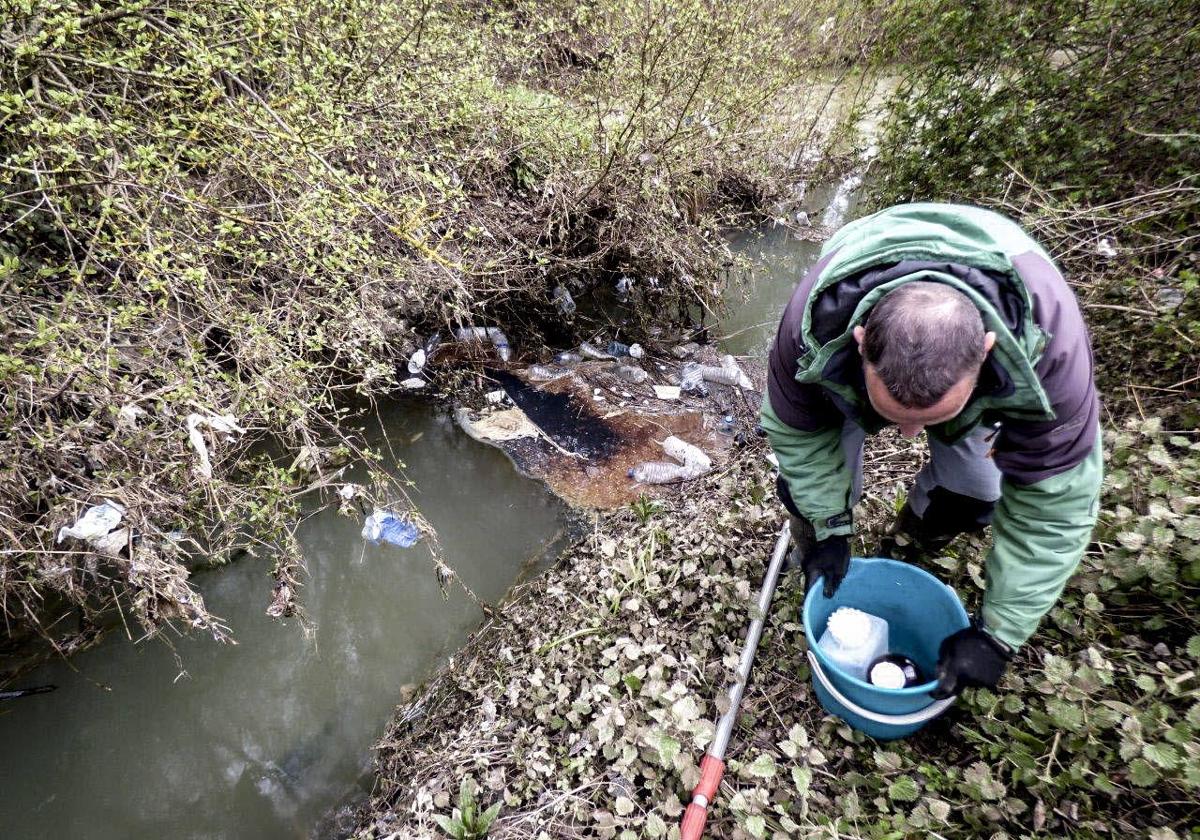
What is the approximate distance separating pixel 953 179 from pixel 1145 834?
157 inches

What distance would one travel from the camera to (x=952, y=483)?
1.98 metres

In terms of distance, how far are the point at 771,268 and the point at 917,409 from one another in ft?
19.3

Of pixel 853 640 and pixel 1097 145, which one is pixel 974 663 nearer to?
pixel 853 640

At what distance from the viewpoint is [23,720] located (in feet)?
9.39

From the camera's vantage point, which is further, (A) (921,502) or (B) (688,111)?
(B) (688,111)

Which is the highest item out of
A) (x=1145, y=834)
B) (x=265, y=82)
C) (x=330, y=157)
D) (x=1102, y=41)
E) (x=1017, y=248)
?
(x=1102, y=41)

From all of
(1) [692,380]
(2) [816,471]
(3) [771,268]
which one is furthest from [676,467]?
(3) [771,268]

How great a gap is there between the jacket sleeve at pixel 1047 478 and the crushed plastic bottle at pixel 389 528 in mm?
2500

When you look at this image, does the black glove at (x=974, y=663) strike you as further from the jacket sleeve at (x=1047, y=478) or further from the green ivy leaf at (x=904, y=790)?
the green ivy leaf at (x=904, y=790)

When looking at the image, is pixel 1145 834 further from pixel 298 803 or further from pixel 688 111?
pixel 688 111

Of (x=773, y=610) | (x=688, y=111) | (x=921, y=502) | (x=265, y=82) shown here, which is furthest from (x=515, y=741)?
(x=688, y=111)

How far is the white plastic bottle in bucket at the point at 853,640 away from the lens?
1925 millimetres

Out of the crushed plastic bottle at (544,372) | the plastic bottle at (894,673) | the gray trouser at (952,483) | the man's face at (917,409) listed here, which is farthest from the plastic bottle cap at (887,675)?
the crushed plastic bottle at (544,372)

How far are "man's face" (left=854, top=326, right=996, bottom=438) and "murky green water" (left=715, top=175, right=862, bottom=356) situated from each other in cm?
434
